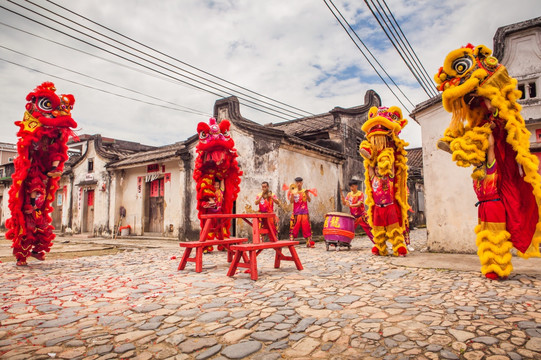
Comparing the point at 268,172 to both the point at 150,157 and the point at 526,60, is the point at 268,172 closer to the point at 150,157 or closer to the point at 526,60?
the point at 150,157

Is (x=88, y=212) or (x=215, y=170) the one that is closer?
(x=215, y=170)

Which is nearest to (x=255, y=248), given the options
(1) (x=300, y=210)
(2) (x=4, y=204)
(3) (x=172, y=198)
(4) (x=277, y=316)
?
(4) (x=277, y=316)

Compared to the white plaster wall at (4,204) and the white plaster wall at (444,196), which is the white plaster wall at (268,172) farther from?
the white plaster wall at (4,204)

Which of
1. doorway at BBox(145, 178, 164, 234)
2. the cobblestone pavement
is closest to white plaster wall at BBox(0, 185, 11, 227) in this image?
doorway at BBox(145, 178, 164, 234)

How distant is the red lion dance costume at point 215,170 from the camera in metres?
7.34

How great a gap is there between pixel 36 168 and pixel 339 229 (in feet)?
21.2

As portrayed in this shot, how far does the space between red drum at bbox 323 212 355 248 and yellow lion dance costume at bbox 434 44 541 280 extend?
12.3 feet

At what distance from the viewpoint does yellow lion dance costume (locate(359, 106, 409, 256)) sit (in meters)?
6.43

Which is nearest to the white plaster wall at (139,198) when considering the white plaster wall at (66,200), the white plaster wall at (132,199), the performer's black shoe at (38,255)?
the white plaster wall at (132,199)

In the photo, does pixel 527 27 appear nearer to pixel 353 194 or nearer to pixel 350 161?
pixel 353 194

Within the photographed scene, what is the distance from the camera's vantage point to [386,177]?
21.3ft

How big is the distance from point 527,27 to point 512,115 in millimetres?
4470

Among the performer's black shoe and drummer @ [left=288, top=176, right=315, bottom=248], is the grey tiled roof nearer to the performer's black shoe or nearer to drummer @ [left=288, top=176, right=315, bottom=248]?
drummer @ [left=288, top=176, right=315, bottom=248]

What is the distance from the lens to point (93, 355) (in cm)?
217
